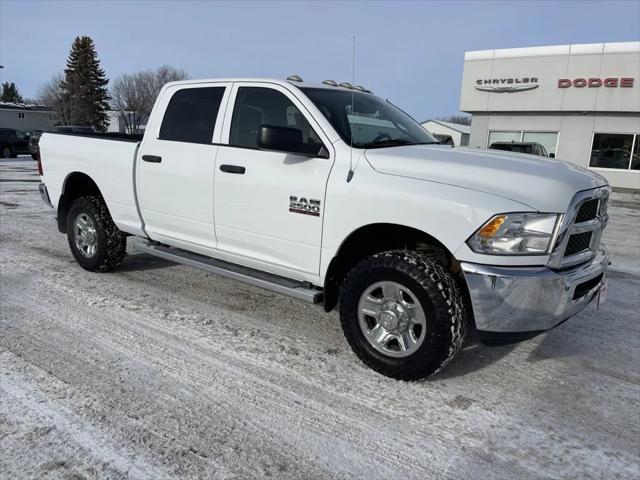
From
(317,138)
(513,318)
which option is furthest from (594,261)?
(317,138)

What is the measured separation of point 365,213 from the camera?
11.4 feet

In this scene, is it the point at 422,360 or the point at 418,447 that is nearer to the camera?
the point at 418,447

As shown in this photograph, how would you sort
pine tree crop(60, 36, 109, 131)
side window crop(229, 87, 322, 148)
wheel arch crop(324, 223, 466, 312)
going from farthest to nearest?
pine tree crop(60, 36, 109, 131)
side window crop(229, 87, 322, 148)
wheel arch crop(324, 223, 466, 312)

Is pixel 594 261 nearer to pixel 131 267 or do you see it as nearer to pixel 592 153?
pixel 131 267

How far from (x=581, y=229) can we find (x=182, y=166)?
10.6ft

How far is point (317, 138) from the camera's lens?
3.85 m

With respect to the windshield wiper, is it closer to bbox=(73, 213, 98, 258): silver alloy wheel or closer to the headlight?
the headlight

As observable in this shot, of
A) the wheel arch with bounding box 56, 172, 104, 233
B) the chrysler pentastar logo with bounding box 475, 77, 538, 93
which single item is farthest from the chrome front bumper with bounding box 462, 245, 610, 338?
the chrysler pentastar logo with bounding box 475, 77, 538, 93

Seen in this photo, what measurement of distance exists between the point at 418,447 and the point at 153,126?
151 inches

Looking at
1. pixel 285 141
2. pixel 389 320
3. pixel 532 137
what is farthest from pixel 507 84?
pixel 389 320

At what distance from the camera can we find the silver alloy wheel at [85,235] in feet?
18.2

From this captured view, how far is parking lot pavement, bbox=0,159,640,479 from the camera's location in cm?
262

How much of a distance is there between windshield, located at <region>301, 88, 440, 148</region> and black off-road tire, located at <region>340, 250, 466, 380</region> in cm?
95

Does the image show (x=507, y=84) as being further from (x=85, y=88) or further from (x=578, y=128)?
(x=85, y=88)
